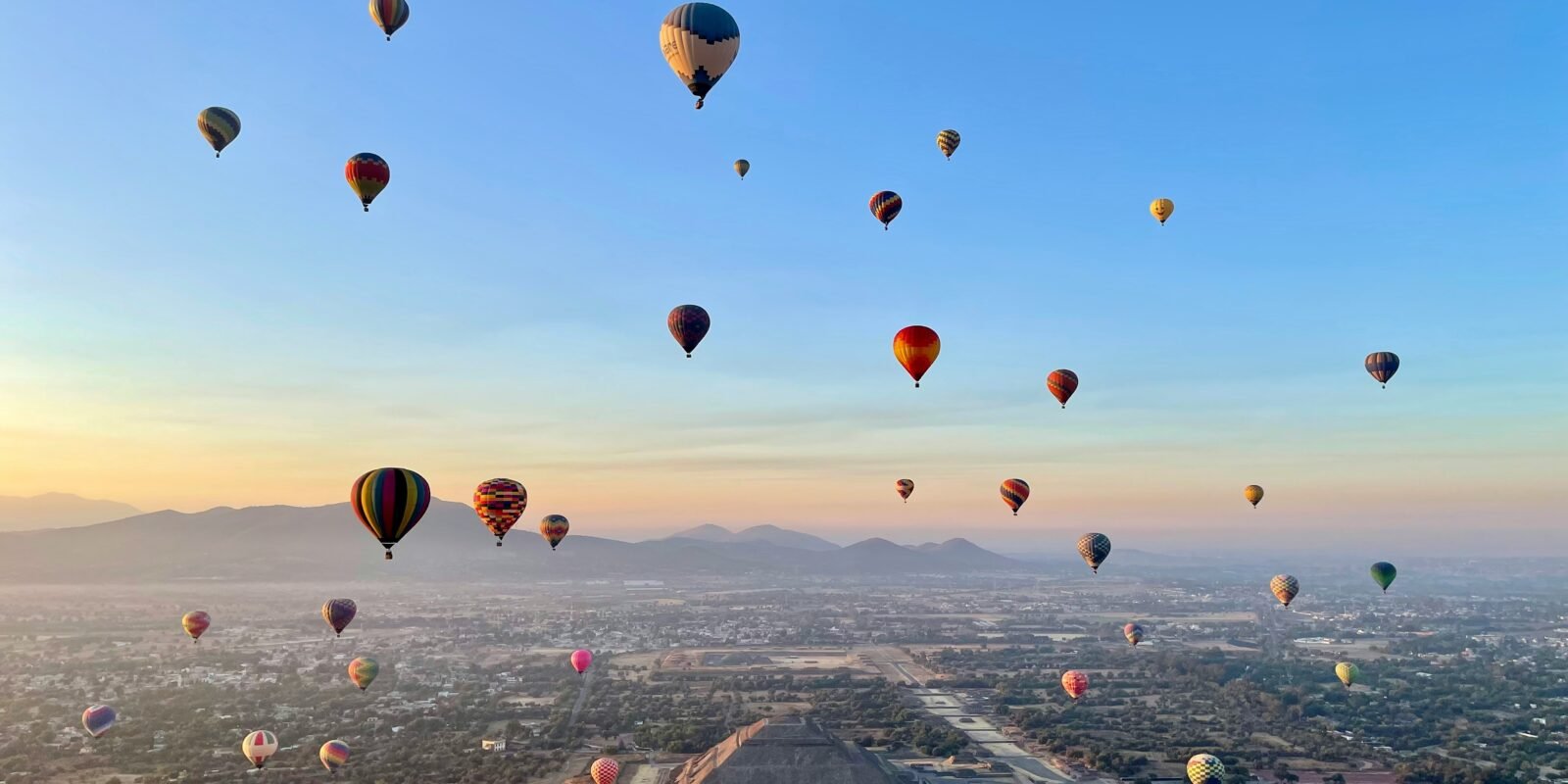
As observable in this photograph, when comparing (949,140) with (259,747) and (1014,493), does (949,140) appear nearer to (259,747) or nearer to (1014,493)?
(1014,493)

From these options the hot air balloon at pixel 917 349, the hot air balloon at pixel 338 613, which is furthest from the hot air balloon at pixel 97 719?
the hot air balloon at pixel 917 349

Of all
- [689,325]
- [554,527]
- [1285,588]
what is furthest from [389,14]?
[1285,588]

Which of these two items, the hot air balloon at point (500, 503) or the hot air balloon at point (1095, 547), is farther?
the hot air balloon at point (1095, 547)

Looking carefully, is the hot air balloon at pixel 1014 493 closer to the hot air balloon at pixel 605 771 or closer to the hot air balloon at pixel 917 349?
the hot air balloon at pixel 917 349

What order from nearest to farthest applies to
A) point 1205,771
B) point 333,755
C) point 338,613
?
point 1205,771, point 333,755, point 338,613

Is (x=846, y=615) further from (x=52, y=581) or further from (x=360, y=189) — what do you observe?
(x=52, y=581)
